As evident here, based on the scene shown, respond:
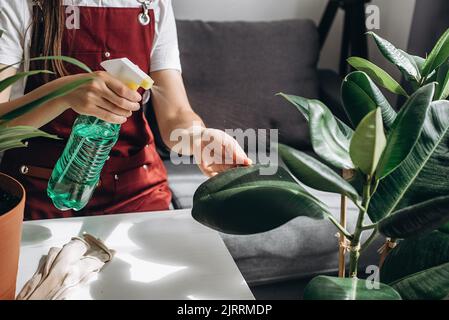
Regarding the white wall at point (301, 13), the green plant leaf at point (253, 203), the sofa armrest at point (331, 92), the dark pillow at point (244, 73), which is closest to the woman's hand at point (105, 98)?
the green plant leaf at point (253, 203)

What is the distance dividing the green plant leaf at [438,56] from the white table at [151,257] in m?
0.40

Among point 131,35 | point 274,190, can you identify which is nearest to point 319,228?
point 131,35

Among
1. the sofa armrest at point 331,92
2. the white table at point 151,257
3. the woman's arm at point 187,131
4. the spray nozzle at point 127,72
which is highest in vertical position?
the spray nozzle at point 127,72

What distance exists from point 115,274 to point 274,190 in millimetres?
312

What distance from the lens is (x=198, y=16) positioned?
7.51 ft

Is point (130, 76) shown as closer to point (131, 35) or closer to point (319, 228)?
point (131, 35)

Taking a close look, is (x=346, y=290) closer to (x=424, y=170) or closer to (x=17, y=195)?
(x=424, y=170)

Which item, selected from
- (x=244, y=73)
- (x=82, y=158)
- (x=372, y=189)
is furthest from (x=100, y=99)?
(x=244, y=73)

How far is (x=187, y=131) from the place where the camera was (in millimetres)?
1190

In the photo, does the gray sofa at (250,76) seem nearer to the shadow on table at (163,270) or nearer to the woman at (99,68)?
the woman at (99,68)

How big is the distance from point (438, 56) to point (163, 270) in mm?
495

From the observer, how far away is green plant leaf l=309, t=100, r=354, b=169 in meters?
0.62

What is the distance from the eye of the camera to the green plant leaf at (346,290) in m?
0.59

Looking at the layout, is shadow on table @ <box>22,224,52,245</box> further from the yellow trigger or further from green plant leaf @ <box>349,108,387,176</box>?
green plant leaf @ <box>349,108,387,176</box>
